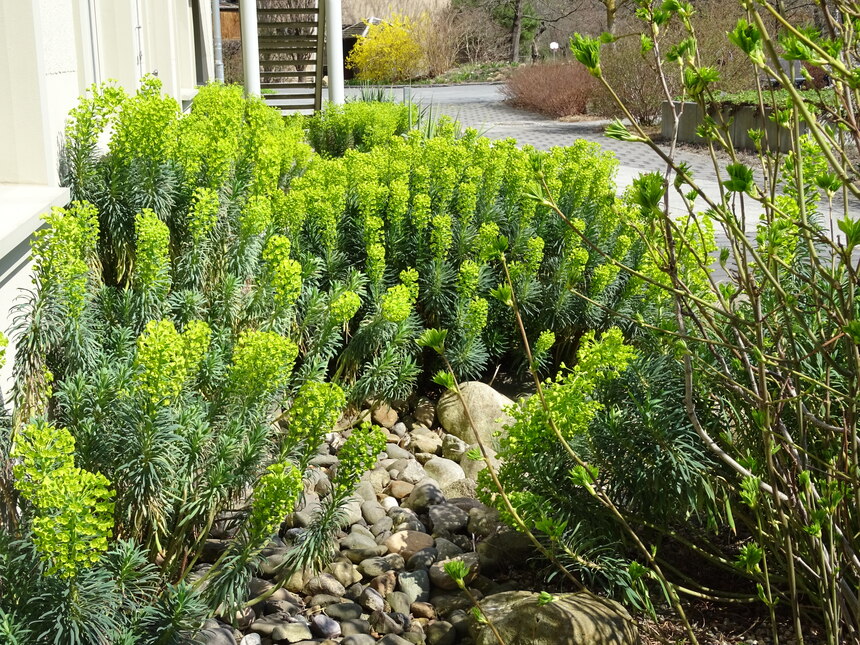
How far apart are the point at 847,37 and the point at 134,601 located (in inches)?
81.5

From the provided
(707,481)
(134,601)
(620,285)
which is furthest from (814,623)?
(620,285)

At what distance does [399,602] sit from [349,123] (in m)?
7.42

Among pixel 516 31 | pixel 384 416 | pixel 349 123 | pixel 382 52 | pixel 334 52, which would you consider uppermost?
pixel 516 31

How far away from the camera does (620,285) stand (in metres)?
4.85

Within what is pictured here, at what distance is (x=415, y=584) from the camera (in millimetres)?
2961

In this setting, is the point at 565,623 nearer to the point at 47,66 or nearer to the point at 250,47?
the point at 47,66

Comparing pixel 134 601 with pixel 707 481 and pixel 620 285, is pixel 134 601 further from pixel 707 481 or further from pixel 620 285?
pixel 620 285

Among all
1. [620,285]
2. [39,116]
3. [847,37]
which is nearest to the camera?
[847,37]

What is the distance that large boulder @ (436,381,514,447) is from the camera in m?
4.08

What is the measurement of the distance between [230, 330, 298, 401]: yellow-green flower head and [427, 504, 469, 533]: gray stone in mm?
1021

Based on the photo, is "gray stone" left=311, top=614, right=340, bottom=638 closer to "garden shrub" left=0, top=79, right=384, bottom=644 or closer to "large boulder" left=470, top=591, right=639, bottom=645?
"garden shrub" left=0, top=79, right=384, bottom=644

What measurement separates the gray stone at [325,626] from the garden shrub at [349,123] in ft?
21.8

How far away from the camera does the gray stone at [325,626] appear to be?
2712 millimetres

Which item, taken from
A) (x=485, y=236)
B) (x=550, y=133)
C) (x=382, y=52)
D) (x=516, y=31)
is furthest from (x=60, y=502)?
(x=516, y=31)
